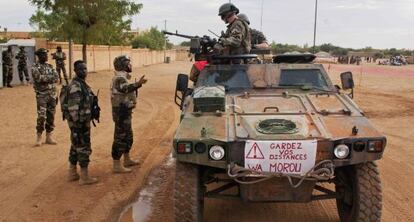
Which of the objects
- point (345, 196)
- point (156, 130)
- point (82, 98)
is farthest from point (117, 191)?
point (156, 130)

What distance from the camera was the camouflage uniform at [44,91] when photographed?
8.66 meters

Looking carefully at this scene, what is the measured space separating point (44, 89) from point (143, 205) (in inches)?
152

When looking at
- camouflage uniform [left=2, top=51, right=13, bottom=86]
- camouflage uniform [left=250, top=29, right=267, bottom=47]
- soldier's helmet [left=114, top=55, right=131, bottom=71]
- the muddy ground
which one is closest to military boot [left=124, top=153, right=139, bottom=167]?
the muddy ground

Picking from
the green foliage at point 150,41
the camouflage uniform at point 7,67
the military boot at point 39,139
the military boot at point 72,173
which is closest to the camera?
the military boot at point 72,173

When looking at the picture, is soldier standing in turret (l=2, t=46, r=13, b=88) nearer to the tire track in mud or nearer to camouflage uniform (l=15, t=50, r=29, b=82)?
camouflage uniform (l=15, t=50, r=29, b=82)

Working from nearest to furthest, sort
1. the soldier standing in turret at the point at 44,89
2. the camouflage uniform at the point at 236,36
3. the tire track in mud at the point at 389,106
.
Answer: the camouflage uniform at the point at 236,36 < the soldier standing in turret at the point at 44,89 < the tire track in mud at the point at 389,106

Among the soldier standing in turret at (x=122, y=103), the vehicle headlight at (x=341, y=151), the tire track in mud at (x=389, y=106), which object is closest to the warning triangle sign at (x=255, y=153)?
the vehicle headlight at (x=341, y=151)

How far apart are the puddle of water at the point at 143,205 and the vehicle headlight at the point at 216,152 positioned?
130 centimetres

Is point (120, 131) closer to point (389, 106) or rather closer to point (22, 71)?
point (389, 106)

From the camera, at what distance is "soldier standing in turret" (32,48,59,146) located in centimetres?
864

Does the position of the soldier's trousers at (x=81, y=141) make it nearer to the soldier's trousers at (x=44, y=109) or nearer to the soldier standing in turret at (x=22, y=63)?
the soldier's trousers at (x=44, y=109)

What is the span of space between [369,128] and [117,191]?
3157 mm

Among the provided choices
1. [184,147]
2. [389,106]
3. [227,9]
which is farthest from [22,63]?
[184,147]

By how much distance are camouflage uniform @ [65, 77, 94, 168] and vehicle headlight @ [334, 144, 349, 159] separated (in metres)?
3.31
